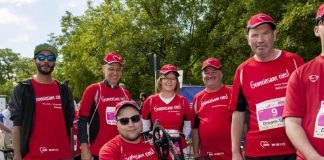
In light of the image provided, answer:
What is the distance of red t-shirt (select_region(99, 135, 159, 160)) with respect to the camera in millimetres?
3982

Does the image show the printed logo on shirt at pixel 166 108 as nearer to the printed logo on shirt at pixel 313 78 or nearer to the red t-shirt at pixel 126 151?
the red t-shirt at pixel 126 151

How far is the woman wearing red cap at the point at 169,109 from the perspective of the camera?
18.6 ft

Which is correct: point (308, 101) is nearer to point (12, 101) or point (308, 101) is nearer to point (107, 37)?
point (12, 101)

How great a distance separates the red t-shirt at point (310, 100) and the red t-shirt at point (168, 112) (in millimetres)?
2873

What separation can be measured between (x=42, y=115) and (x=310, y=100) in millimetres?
A: 2950

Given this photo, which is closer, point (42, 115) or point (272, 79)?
point (272, 79)

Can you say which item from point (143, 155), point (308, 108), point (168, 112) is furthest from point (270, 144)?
point (168, 112)

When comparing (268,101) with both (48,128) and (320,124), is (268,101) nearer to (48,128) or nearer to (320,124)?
(320,124)

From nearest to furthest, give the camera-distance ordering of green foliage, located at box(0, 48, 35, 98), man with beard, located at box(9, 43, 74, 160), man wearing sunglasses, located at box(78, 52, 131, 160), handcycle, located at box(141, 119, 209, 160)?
handcycle, located at box(141, 119, 209, 160) → man with beard, located at box(9, 43, 74, 160) → man wearing sunglasses, located at box(78, 52, 131, 160) → green foliage, located at box(0, 48, 35, 98)

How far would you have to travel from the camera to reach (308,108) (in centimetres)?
282

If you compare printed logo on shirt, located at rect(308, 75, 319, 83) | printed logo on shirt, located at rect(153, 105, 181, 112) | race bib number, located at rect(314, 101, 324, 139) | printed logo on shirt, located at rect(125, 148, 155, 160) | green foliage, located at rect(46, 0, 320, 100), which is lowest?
printed logo on shirt, located at rect(125, 148, 155, 160)

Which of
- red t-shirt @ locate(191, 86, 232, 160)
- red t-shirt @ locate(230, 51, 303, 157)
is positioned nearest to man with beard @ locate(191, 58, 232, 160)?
red t-shirt @ locate(191, 86, 232, 160)

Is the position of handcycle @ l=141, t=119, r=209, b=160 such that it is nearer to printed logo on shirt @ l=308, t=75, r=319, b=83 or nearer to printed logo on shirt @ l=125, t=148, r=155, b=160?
printed logo on shirt @ l=125, t=148, r=155, b=160

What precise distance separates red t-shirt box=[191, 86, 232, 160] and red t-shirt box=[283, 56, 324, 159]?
2.46 meters
